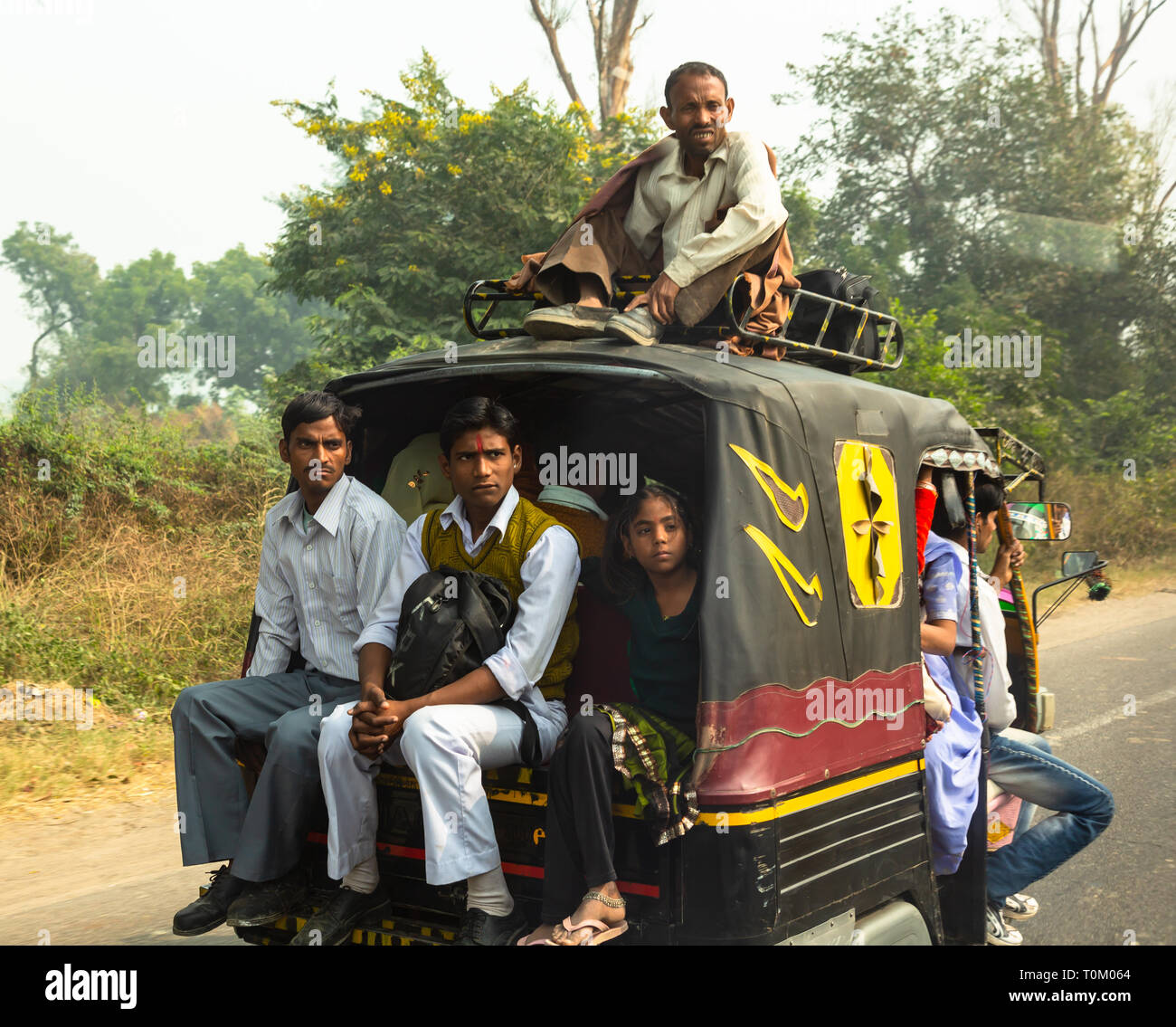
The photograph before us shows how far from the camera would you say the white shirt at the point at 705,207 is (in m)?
3.56

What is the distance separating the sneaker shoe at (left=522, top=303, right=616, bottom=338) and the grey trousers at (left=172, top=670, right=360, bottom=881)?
1.31m

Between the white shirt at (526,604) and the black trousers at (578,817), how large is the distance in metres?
0.35

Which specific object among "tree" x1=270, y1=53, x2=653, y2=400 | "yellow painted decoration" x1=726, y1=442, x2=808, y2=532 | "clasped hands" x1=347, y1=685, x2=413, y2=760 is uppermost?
"tree" x1=270, y1=53, x2=653, y2=400

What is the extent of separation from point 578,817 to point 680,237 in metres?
2.13

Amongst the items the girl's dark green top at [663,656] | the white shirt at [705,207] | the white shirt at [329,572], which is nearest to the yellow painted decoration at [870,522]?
the girl's dark green top at [663,656]

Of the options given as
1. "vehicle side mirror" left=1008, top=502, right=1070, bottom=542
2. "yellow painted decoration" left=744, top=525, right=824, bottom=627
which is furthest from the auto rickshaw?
"vehicle side mirror" left=1008, top=502, right=1070, bottom=542

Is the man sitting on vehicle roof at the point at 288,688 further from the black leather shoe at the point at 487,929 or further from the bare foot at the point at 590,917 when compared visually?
the bare foot at the point at 590,917

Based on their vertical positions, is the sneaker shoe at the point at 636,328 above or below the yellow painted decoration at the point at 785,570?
above

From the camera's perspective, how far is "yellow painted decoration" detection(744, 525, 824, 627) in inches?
114

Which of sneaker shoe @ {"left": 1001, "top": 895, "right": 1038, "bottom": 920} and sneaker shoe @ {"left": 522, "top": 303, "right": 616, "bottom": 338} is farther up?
sneaker shoe @ {"left": 522, "top": 303, "right": 616, "bottom": 338}

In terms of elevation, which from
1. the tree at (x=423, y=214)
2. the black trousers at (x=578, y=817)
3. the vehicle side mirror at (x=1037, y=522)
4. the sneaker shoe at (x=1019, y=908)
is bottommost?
the sneaker shoe at (x=1019, y=908)

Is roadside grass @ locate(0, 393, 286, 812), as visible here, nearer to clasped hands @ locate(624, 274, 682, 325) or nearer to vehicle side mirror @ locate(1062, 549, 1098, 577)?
clasped hands @ locate(624, 274, 682, 325)

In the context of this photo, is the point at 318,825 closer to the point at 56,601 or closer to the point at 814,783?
the point at 814,783
